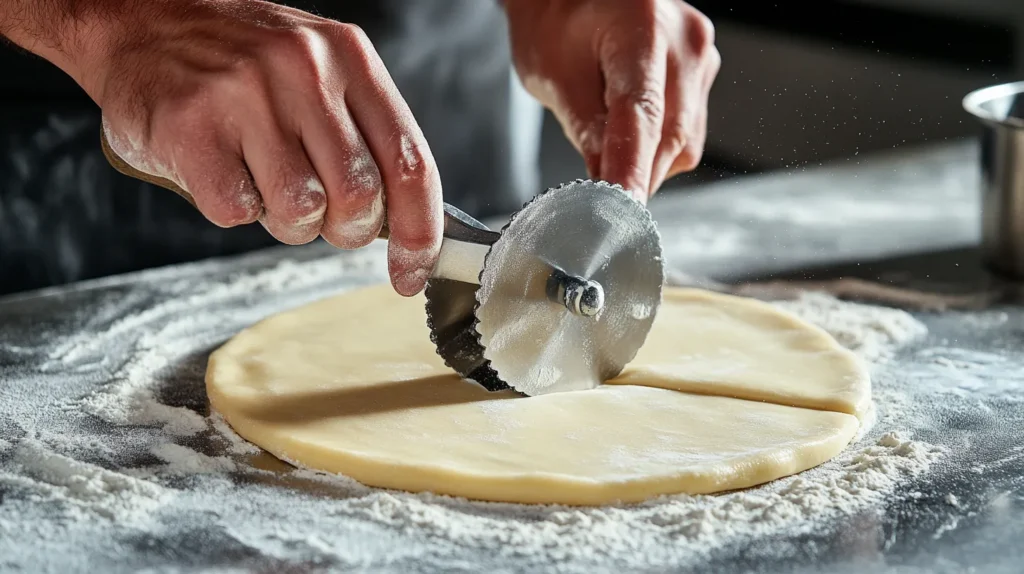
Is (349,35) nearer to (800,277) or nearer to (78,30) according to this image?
(78,30)

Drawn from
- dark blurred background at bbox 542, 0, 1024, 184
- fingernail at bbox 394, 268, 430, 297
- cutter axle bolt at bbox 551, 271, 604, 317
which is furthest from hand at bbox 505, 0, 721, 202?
dark blurred background at bbox 542, 0, 1024, 184

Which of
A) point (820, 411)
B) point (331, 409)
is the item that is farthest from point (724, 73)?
point (331, 409)

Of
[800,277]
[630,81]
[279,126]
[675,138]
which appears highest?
[279,126]

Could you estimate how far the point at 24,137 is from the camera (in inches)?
85.7

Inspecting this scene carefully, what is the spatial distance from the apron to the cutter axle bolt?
41.2 inches

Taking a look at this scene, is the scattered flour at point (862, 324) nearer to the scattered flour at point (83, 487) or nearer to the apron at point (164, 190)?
the apron at point (164, 190)

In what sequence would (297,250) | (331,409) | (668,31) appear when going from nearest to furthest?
(331,409) < (668,31) < (297,250)

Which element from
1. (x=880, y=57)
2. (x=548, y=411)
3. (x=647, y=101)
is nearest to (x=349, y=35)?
(x=548, y=411)

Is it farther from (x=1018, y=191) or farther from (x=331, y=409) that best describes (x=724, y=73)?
(x=331, y=409)

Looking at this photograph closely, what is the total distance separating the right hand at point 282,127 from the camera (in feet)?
4.23

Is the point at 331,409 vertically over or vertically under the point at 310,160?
under

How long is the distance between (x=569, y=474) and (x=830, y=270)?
1.23 metres

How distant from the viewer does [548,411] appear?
1507 millimetres

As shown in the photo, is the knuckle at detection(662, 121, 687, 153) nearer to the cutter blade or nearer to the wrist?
the cutter blade
